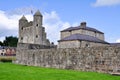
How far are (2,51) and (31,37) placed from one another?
1340 inches

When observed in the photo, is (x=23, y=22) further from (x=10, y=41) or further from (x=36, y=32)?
(x=10, y=41)

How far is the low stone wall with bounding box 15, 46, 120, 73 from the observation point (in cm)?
2228

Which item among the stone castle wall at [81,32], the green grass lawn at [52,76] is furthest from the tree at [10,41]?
the green grass lawn at [52,76]

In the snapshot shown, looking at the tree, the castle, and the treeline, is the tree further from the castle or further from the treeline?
the castle

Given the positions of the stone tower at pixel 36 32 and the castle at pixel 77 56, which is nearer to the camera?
the castle at pixel 77 56

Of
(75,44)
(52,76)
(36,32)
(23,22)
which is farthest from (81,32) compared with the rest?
(52,76)

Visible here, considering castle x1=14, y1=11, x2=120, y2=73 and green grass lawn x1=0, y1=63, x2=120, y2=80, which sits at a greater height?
castle x1=14, y1=11, x2=120, y2=73

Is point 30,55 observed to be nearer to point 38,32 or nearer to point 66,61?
point 66,61

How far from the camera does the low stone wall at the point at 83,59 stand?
73.1 feet

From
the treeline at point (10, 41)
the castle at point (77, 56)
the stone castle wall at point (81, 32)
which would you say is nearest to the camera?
the castle at point (77, 56)

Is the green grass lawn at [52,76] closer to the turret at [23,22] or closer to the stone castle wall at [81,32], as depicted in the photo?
the stone castle wall at [81,32]

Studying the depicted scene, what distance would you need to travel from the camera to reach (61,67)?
2877 cm

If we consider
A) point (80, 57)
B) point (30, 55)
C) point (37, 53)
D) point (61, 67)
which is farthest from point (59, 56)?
point (30, 55)

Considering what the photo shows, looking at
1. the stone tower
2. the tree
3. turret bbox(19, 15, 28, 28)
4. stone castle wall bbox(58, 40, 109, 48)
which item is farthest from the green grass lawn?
the tree
